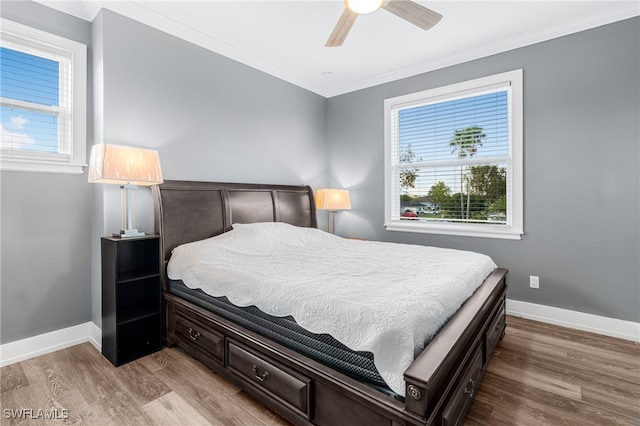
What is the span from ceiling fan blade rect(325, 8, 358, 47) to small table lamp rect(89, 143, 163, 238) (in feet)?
5.51

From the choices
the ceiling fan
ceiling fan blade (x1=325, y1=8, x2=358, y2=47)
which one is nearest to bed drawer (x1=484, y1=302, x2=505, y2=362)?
the ceiling fan

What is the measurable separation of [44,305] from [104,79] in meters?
1.90

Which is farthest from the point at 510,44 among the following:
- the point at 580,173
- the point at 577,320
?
the point at 577,320

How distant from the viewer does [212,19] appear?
293 cm

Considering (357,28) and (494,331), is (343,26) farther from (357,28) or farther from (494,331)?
(494,331)

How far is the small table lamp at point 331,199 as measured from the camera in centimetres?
414

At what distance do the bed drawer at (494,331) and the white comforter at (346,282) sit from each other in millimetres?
325

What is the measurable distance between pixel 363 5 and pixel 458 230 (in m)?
2.64

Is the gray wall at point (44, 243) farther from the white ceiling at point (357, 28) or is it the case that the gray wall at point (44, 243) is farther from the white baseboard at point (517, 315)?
the white ceiling at point (357, 28)

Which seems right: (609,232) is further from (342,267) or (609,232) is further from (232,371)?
(232,371)

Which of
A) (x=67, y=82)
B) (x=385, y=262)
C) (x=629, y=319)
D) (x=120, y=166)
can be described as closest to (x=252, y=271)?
(x=385, y=262)

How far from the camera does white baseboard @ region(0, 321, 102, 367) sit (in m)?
2.37

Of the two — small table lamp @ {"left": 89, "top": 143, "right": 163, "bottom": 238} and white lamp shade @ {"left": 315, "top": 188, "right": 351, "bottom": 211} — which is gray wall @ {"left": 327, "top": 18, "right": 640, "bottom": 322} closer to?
white lamp shade @ {"left": 315, "top": 188, "right": 351, "bottom": 211}

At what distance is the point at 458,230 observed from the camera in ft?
12.0
